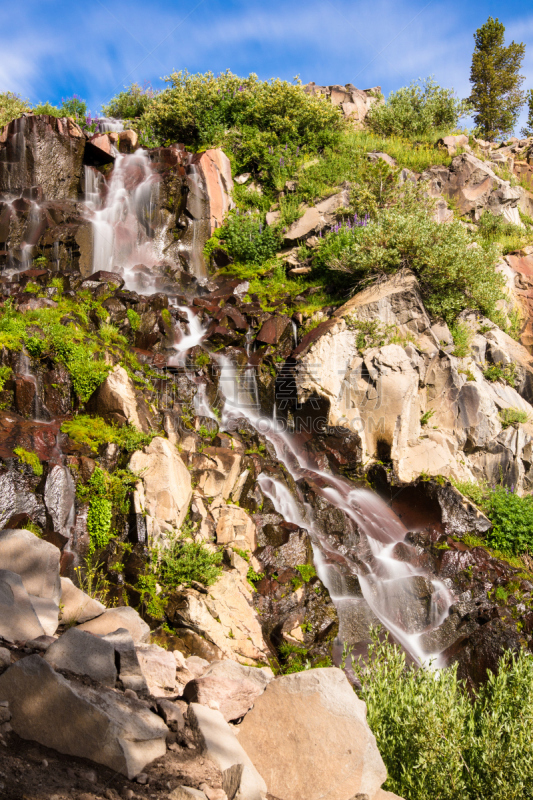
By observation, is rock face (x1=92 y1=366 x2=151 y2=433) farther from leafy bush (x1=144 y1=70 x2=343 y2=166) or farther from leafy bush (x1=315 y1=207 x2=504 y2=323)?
leafy bush (x1=144 y1=70 x2=343 y2=166)

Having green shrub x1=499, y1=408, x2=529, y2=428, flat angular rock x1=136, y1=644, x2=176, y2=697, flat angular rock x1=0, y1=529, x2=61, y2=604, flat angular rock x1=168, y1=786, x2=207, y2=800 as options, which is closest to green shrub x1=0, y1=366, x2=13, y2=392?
flat angular rock x1=0, y1=529, x2=61, y2=604

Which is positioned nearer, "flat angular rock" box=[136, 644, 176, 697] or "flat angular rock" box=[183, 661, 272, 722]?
"flat angular rock" box=[183, 661, 272, 722]

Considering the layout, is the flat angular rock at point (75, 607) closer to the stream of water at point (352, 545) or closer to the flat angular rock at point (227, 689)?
the flat angular rock at point (227, 689)

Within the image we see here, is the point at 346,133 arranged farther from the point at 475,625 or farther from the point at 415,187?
the point at 475,625

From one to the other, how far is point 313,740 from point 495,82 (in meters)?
38.9

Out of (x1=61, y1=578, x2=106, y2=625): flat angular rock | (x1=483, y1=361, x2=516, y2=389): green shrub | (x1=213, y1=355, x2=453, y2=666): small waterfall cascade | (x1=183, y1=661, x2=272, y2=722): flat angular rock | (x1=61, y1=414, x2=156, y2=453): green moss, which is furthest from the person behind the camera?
(x1=483, y1=361, x2=516, y2=389): green shrub

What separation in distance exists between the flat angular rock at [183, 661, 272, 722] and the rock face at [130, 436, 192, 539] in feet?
12.7

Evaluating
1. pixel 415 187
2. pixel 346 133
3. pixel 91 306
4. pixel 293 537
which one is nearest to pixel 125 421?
pixel 293 537

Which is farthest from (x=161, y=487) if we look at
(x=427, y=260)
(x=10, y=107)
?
(x=10, y=107)

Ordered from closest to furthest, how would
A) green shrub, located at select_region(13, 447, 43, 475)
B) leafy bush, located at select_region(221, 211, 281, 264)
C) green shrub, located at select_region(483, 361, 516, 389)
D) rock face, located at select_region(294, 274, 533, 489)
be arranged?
green shrub, located at select_region(13, 447, 43, 475) < rock face, located at select_region(294, 274, 533, 489) < green shrub, located at select_region(483, 361, 516, 389) < leafy bush, located at select_region(221, 211, 281, 264)

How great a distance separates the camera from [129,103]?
2806 cm

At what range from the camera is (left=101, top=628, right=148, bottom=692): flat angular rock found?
4012 mm

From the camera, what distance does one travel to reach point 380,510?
12148 millimetres

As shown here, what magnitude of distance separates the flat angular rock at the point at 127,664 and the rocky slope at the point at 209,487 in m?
0.02
